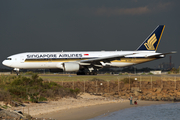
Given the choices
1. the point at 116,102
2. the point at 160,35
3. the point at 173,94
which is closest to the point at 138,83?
the point at 173,94

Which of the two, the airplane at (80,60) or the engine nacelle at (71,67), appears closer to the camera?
the engine nacelle at (71,67)

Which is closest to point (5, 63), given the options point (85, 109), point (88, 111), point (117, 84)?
point (117, 84)

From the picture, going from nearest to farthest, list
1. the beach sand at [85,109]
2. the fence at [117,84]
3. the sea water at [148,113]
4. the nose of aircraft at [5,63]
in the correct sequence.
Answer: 1. the beach sand at [85,109]
2. the sea water at [148,113]
3. the fence at [117,84]
4. the nose of aircraft at [5,63]

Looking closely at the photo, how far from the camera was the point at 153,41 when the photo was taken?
42.4 metres

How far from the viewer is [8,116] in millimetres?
12969

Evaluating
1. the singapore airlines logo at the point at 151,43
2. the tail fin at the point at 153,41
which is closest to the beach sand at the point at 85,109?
the tail fin at the point at 153,41

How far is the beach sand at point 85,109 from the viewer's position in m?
16.6

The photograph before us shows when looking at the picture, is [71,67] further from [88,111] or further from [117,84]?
[88,111]

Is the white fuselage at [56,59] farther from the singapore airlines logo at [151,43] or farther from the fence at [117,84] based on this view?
the fence at [117,84]

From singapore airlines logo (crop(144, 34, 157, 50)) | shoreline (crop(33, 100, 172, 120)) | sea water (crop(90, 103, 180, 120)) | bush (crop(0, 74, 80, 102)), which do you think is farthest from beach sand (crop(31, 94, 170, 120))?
singapore airlines logo (crop(144, 34, 157, 50))

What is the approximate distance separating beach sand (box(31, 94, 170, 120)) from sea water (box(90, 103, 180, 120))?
77 cm

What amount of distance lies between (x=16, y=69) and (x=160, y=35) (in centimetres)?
2291

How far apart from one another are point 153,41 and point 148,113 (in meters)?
24.3

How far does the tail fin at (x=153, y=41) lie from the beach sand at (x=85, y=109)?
18.0 meters
